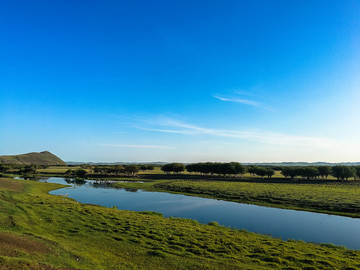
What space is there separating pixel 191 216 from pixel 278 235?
16.9 m

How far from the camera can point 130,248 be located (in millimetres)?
20234

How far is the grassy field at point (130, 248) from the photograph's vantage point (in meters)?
15.4

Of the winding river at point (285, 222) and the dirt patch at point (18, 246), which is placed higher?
the dirt patch at point (18, 246)

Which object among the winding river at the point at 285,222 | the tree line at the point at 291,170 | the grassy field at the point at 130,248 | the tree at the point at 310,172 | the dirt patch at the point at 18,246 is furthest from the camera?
the tree at the point at 310,172

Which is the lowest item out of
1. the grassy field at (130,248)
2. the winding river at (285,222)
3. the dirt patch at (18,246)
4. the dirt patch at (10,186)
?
the winding river at (285,222)

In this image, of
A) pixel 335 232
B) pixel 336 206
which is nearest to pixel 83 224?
pixel 335 232

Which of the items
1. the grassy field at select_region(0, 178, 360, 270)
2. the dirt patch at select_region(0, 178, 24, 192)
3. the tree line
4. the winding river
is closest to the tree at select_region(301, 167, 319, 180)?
the tree line

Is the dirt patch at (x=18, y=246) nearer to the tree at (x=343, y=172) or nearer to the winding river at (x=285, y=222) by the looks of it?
the winding river at (x=285, y=222)

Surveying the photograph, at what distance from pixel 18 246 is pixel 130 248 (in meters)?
8.89

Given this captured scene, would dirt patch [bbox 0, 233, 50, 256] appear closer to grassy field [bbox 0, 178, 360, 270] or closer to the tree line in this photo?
grassy field [bbox 0, 178, 360, 270]

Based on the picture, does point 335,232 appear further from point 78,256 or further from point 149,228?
point 78,256

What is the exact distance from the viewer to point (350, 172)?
406 ft

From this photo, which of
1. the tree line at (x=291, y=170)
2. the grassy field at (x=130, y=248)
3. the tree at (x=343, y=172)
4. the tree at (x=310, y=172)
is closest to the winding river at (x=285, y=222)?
the grassy field at (x=130, y=248)

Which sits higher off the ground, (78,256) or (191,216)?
(78,256)
